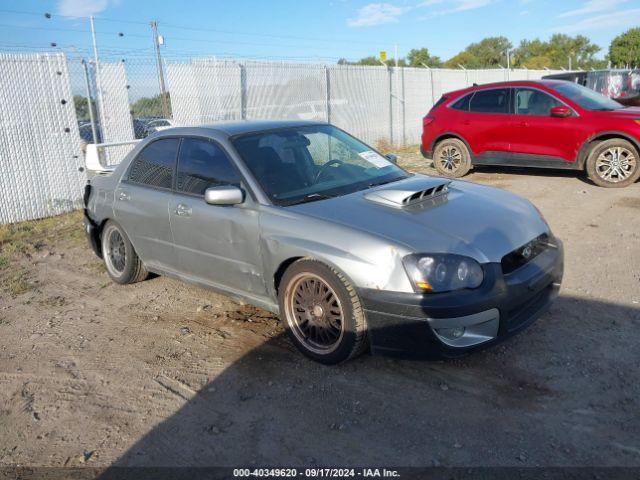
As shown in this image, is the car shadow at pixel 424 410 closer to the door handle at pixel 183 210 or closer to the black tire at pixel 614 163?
the door handle at pixel 183 210

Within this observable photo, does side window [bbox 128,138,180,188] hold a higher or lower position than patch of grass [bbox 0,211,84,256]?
higher

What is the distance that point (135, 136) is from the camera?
11164mm

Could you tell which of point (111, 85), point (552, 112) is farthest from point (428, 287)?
point (111, 85)

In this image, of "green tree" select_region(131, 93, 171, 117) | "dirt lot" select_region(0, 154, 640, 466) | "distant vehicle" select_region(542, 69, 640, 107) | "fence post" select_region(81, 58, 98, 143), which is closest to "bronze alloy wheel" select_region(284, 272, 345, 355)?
"dirt lot" select_region(0, 154, 640, 466)

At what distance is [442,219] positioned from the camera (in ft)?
12.2

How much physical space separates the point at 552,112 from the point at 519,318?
21.9 ft

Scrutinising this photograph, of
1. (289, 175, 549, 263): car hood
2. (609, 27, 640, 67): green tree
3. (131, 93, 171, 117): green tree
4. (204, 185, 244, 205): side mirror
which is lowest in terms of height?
(289, 175, 549, 263): car hood

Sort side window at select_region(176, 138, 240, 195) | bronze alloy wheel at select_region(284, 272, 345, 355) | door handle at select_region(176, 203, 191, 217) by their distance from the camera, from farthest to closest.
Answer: door handle at select_region(176, 203, 191, 217), side window at select_region(176, 138, 240, 195), bronze alloy wheel at select_region(284, 272, 345, 355)

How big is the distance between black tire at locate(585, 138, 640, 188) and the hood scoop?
577cm

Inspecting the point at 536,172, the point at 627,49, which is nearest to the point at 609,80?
the point at 536,172

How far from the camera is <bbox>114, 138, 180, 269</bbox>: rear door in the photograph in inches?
191

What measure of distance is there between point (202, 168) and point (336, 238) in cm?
154

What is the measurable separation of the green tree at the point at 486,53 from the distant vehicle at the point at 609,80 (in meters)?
52.5

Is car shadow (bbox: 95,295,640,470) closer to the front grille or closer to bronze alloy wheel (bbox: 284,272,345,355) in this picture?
bronze alloy wheel (bbox: 284,272,345,355)
